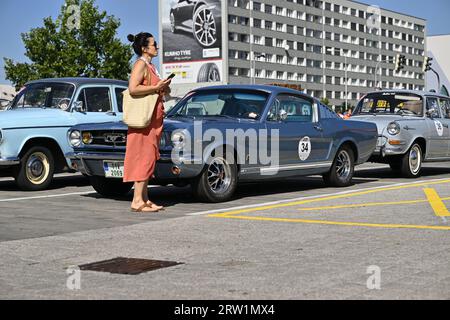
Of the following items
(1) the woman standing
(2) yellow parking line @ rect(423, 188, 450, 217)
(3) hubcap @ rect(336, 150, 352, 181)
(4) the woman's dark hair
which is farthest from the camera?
(3) hubcap @ rect(336, 150, 352, 181)

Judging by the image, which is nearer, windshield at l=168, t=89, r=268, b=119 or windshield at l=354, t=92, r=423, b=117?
windshield at l=168, t=89, r=268, b=119

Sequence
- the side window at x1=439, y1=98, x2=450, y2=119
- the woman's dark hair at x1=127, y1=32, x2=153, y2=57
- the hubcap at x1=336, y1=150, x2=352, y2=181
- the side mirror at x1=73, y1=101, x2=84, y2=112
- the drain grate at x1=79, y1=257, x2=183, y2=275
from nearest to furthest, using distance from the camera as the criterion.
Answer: the drain grate at x1=79, y1=257, x2=183, y2=275, the woman's dark hair at x1=127, y1=32, x2=153, y2=57, the hubcap at x1=336, y1=150, x2=352, y2=181, the side mirror at x1=73, y1=101, x2=84, y2=112, the side window at x1=439, y1=98, x2=450, y2=119

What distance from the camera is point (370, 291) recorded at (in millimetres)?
4477

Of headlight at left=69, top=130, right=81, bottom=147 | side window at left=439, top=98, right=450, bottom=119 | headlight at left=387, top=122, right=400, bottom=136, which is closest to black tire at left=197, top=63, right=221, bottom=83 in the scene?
side window at left=439, top=98, right=450, bottom=119

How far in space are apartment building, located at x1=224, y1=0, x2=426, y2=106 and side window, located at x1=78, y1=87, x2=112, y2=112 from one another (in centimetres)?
8461

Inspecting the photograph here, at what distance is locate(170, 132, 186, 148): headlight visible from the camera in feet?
28.8

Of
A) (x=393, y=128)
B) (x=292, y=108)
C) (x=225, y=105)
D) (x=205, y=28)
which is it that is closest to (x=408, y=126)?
(x=393, y=128)

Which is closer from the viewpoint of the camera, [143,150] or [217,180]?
[143,150]

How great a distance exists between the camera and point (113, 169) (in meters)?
9.26

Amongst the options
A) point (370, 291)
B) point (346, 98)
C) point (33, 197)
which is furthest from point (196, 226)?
point (346, 98)

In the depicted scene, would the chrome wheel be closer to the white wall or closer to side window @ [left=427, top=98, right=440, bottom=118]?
the white wall

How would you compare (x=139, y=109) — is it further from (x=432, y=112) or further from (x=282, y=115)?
(x=432, y=112)

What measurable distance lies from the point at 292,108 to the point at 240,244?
15.7 feet

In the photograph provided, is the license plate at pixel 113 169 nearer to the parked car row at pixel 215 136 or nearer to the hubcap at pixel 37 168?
the parked car row at pixel 215 136
